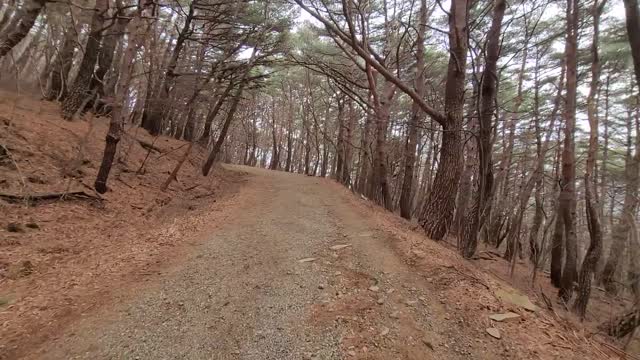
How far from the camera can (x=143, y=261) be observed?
4.42 meters

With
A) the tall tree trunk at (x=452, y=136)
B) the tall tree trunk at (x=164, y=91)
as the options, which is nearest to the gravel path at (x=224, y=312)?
the tall tree trunk at (x=452, y=136)

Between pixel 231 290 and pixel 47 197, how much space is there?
13.4 feet

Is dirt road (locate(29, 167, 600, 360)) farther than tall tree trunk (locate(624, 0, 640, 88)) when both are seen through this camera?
No

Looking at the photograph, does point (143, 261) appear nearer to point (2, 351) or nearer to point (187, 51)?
point (2, 351)

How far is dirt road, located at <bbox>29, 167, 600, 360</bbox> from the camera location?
275 cm

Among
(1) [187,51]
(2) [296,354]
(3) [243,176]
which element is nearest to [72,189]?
(2) [296,354]

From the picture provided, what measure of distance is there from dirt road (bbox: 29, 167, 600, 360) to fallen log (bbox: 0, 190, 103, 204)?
278 centimetres

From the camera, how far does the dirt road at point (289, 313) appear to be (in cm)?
275

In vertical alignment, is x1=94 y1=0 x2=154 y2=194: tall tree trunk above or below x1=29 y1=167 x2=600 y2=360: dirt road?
above

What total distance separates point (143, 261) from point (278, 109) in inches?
1052

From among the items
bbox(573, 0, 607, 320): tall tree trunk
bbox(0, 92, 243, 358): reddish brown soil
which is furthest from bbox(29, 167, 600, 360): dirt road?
bbox(573, 0, 607, 320): tall tree trunk

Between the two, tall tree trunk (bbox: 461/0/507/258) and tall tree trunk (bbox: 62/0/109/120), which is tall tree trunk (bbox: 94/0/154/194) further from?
tall tree trunk (bbox: 461/0/507/258)

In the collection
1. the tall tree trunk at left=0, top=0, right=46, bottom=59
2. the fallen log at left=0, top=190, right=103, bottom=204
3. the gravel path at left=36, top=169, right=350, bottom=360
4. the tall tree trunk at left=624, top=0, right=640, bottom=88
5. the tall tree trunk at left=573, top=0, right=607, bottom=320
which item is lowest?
the gravel path at left=36, top=169, right=350, bottom=360

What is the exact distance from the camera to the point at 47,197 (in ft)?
18.2
